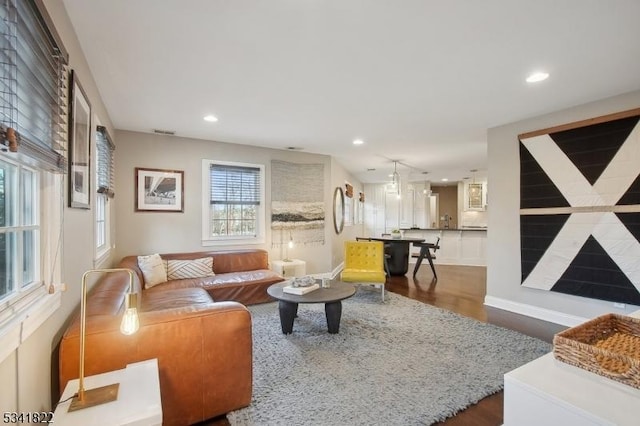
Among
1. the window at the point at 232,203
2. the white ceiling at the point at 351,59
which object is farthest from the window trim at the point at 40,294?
the window at the point at 232,203

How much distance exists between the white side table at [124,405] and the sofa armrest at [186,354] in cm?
11

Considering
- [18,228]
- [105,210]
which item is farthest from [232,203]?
[18,228]

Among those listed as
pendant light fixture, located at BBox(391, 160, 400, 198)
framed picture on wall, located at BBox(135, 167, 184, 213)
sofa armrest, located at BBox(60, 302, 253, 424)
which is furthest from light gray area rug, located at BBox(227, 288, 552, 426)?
pendant light fixture, located at BBox(391, 160, 400, 198)

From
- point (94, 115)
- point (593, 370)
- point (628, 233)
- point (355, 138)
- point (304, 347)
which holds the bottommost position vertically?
point (304, 347)

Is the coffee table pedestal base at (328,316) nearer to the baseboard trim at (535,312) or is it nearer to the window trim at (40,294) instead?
the window trim at (40,294)


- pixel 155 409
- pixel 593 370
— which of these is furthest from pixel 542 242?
pixel 155 409

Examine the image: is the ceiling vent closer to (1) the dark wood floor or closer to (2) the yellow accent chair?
(2) the yellow accent chair

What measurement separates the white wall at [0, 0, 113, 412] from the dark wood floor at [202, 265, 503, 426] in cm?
92

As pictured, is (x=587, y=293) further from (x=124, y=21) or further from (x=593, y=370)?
(x=124, y=21)

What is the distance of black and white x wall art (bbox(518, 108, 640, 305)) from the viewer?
2.99m

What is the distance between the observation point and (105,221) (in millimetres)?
3461

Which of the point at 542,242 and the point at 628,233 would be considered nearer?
the point at 628,233

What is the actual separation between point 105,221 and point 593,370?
417 centimetres

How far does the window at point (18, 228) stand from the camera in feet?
4.00
